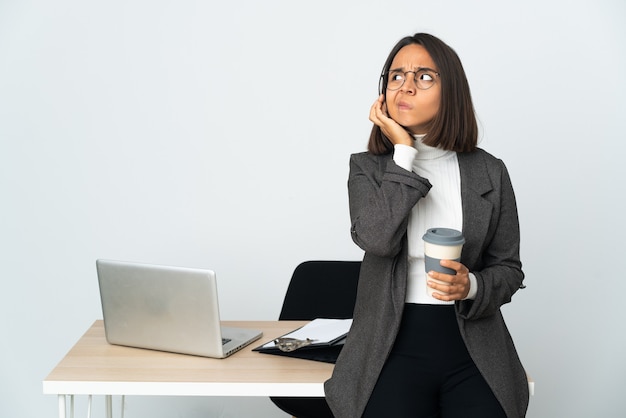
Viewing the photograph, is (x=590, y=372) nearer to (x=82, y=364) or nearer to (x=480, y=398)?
(x=480, y=398)

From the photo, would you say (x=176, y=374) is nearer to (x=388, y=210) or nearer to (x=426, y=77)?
(x=388, y=210)

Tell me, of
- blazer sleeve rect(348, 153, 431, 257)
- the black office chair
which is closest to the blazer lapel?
blazer sleeve rect(348, 153, 431, 257)

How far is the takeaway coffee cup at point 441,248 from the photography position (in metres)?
1.79

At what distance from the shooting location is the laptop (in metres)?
2.13

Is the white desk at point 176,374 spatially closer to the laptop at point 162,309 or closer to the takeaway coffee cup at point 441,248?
the laptop at point 162,309

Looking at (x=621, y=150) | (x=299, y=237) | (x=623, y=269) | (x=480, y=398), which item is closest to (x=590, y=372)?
(x=623, y=269)

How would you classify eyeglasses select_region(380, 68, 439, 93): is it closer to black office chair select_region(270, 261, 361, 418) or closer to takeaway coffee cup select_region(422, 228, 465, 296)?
takeaway coffee cup select_region(422, 228, 465, 296)

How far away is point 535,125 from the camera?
3723mm

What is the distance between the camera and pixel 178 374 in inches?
81.4

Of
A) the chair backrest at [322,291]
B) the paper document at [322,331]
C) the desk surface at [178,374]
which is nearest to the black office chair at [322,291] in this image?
the chair backrest at [322,291]

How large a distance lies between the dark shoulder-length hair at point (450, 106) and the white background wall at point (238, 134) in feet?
5.33

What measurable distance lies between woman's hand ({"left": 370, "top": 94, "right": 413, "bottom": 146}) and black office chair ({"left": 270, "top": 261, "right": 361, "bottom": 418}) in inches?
35.1

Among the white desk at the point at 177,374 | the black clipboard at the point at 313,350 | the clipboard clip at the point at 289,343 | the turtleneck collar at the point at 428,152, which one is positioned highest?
the turtleneck collar at the point at 428,152

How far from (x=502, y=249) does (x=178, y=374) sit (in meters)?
0.92
